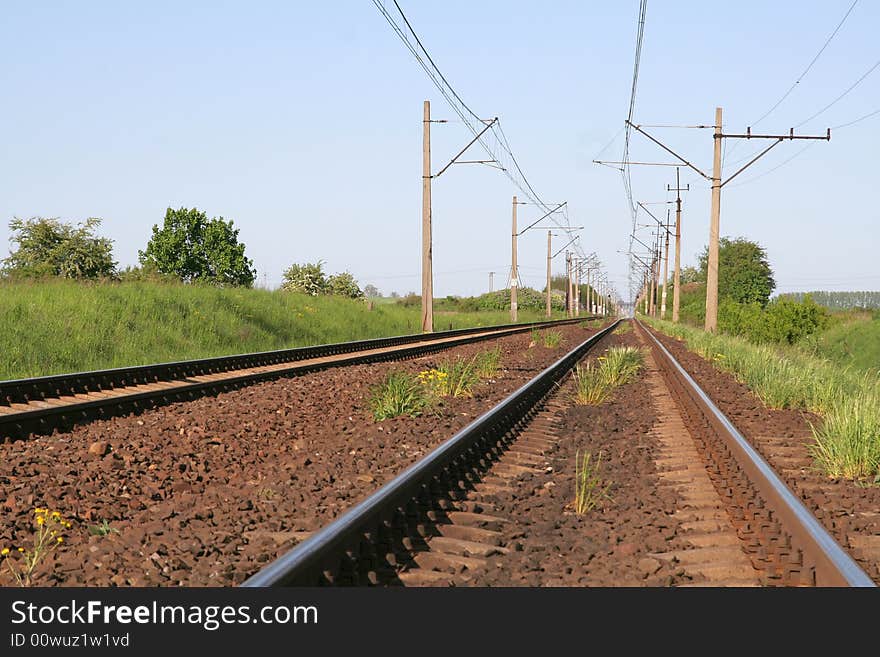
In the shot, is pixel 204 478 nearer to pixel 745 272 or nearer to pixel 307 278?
pixel 307 278

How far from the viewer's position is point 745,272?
119 meters

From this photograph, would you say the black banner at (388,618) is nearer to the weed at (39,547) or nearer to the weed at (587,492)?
the weed at (39,547)

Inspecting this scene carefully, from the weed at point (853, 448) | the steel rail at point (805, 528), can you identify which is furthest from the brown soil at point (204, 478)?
the weed at point (853, 448)

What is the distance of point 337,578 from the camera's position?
4.70 meters

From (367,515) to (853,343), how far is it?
1504 inches

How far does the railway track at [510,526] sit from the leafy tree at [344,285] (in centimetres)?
8109

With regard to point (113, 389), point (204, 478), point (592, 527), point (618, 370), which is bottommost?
point (204, 478)

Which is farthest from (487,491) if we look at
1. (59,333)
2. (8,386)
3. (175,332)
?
(175,332)

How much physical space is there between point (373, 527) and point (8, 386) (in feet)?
27.8

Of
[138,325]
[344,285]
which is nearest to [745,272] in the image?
[344,285]

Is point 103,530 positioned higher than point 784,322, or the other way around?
point 784,322

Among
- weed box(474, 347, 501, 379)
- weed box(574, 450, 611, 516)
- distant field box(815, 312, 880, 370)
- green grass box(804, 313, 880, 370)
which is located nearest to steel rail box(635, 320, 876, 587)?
weed box(574, 450, 611, 516)

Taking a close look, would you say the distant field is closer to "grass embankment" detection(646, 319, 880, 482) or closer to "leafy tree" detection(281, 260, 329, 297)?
"grass embankment" detection(646, 319, 880, 482)

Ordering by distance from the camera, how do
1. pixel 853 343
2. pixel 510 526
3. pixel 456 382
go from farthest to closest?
pixel 853 343
pixel 456 382
pixel 510 526
